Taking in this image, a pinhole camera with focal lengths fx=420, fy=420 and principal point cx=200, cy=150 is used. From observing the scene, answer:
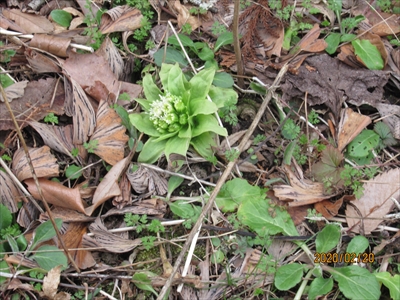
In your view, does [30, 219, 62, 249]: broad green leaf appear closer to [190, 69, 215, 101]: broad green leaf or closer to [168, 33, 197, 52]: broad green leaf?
[190, 69, 215, 101]: broad green leaf

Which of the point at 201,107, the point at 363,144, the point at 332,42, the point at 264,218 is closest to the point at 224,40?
the point at 201,107

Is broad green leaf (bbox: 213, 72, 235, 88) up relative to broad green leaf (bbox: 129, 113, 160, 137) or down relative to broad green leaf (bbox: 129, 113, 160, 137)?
up

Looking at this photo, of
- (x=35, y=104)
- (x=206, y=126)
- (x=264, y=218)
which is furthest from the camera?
(x=35, y=104)

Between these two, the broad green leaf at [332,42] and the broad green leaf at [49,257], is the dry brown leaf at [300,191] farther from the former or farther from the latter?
the broad green leaf at [49,257]

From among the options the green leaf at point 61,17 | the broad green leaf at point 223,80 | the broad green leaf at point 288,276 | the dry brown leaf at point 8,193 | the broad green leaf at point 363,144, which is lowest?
the broad green leaf at point 288,276

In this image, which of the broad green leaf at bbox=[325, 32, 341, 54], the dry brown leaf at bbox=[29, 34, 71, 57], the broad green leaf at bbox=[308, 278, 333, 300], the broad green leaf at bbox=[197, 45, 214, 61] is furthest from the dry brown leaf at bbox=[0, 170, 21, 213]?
the broad green leaf at bbox=[325, 32, 341, 54]

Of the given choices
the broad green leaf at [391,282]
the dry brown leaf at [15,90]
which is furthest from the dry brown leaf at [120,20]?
the broad green leaf at [391,282]

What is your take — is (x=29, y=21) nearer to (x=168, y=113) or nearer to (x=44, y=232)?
(x=168, y=113)
